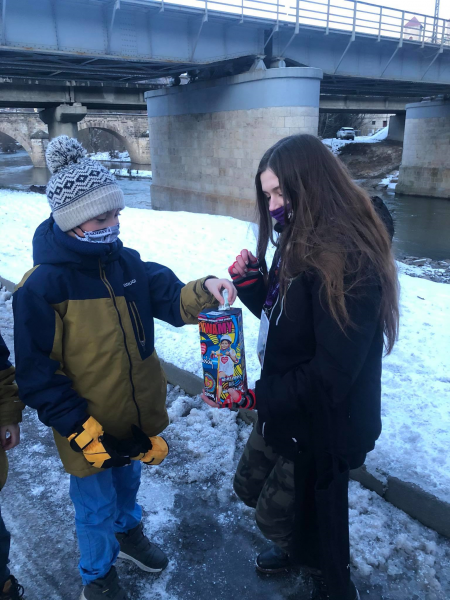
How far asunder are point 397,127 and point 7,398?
48201 mm

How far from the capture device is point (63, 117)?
26.6 m

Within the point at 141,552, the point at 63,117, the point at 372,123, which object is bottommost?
the point at 141,552

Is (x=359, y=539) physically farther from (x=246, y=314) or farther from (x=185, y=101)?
(x=185, y=101)

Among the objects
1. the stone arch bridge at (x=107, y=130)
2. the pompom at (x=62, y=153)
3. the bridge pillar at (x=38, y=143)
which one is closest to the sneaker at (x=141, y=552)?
the pompom at (x=62, y=153)

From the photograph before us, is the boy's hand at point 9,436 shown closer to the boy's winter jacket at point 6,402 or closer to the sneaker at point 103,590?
the boy's winter jacket at point 6,402

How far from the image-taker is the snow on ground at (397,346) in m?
3.00

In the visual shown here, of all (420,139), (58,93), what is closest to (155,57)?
(58,93)

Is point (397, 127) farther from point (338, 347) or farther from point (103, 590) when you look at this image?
point (103, 590)

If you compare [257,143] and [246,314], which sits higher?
[257,143]

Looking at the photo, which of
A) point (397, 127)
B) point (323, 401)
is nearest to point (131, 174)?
point (397, 127)

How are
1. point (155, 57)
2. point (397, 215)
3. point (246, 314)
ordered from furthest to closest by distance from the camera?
point (397, 215)
point (155, 57)
point (246, 314)

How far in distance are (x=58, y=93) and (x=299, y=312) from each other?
94.4ft

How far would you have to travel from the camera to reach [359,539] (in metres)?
2.51

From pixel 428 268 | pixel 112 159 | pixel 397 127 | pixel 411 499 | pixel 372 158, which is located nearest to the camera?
pixel 411 499
